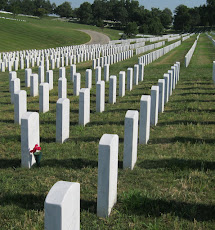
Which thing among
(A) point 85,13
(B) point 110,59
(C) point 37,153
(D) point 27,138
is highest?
(A) point 85,13

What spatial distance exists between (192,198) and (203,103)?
236 inches

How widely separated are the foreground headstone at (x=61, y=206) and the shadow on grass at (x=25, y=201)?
45.5 inches

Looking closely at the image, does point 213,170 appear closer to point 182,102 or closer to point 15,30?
point 182,102

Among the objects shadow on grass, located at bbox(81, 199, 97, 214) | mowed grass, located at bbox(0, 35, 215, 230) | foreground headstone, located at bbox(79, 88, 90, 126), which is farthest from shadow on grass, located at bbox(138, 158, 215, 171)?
foreground headstone, located at bbox(79, 88, 90, 126)

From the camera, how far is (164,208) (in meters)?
3.86

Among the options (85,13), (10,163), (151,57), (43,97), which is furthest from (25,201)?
(85,13)

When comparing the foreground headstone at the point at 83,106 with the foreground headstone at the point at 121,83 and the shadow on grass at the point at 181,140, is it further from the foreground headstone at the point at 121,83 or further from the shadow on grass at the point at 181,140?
the foreground headstone at the point at 121,83

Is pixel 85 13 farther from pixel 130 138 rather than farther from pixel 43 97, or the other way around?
pixel 130 138

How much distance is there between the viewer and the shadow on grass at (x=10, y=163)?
16.9ft

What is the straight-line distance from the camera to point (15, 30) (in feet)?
170

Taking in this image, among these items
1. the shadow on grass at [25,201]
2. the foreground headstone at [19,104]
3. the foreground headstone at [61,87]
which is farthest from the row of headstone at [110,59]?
the shadow on grass at [25,201]

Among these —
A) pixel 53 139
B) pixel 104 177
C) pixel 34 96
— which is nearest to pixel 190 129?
pixel 53 139

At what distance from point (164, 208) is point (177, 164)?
1.36m

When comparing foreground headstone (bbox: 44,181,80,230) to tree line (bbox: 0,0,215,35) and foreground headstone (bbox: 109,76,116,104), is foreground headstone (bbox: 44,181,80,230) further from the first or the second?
tree line (bbox: 0,0,215,35)
